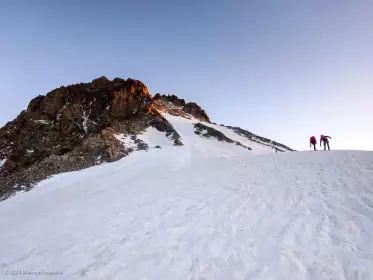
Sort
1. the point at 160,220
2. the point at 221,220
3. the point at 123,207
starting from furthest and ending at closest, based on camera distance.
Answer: the point at 123,207 → the point at 160,220 → the point at 221,220

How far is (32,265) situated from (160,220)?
4.01 meters

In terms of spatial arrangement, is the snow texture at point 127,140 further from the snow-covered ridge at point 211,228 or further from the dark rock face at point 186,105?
the dark rock face at point 186,105

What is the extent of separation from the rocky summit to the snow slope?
9010mm

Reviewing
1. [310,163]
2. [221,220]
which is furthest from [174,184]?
[310,163]

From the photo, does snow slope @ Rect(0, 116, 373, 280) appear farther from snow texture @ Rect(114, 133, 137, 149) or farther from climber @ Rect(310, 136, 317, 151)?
snow texture @ Rect(114, 133, 137, 149)

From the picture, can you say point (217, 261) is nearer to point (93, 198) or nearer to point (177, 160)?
point (93, 198)

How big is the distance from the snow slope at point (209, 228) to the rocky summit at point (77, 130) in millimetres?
9010

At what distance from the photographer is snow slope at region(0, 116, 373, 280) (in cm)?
592

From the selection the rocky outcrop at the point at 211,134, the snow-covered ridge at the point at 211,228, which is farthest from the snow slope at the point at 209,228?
the rocky outcrop at the point at 211,134

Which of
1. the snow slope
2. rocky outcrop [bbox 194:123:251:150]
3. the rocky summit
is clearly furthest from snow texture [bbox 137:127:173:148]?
the snow slope

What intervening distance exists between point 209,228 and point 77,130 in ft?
105

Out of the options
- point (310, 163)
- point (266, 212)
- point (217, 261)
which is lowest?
point (217, 261)

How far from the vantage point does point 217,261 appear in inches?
243

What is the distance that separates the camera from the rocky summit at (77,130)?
23.5 meters
